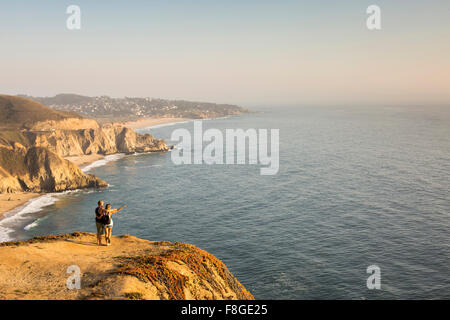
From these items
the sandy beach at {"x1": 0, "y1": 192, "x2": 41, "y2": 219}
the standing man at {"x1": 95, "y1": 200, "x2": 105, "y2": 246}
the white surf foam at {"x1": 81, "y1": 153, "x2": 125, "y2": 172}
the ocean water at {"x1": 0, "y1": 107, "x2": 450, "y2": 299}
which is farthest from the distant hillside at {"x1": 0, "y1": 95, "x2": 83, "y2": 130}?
the standing man at {"x1": 95, "y1": 200, "x2": 105, "y2": 246}

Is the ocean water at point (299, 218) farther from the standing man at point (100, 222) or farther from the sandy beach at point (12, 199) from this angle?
the standing man at point (100, 222)

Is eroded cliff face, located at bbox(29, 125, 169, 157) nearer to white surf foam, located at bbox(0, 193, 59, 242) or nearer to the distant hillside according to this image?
the distant hillside

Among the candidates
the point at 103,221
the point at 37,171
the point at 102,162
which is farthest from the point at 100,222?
the point at 102,162

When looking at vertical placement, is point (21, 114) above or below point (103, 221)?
above

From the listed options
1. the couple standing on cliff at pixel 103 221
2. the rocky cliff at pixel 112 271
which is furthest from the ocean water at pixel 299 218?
the couple standing on cliff at pixel 103 221

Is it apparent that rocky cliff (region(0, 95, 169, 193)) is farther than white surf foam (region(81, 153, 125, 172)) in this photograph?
No

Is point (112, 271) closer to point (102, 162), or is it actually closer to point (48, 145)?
point (102, 162)
